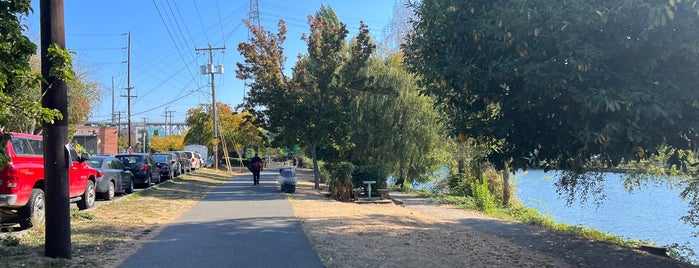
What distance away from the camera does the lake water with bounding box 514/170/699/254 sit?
1460cm

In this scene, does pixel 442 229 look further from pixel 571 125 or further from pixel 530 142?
pixel 571 125

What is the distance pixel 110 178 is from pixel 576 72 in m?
14.0

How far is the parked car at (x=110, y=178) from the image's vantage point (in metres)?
15.2

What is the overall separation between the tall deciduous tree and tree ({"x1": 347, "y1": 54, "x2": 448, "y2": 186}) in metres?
15.1

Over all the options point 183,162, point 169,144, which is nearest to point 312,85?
point 183,162

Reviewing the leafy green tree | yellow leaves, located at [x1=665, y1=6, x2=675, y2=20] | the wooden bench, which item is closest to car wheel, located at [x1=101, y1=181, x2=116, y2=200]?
the wooden bench

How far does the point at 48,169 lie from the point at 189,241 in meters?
2.71

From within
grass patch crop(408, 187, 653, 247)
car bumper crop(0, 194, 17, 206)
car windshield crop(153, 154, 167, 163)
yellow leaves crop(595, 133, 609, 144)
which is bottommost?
grass patch crop(408, 187, 653, 247)

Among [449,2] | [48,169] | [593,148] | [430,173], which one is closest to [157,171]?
[430,173]

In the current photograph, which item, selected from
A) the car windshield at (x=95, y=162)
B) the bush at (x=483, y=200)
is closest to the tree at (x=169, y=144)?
the car windshield at (x=95, y=162)

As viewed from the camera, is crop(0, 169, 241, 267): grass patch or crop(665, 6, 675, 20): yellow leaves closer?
crop(665, 6, 675, 20): yellow leaves

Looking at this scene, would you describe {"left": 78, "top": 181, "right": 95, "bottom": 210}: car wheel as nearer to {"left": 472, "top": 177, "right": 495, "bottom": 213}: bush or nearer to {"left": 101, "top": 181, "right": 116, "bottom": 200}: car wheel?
{"left": 101, "top": 181, "right": 116, "bottom": 200}: car wheel

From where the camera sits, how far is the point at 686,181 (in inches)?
504

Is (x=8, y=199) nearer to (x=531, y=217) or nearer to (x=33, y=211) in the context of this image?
(x=33, y=211)
